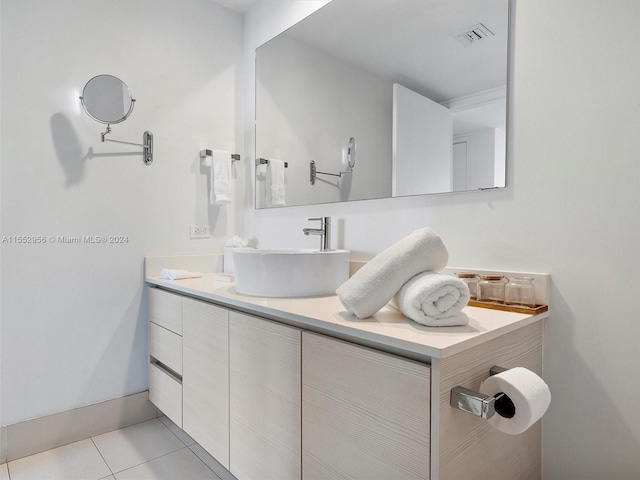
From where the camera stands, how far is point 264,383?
1.17m

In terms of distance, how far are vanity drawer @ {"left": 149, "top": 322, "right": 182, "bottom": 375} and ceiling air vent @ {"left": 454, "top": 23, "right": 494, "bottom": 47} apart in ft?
5.08

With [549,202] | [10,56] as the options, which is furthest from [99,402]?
[549,202]

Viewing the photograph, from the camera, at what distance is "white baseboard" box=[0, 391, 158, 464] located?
1.59m

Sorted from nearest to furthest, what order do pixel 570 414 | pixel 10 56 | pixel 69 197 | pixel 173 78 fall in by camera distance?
pixel 570 414, pixel 10 56, pixel 69 197, pixel 173 78

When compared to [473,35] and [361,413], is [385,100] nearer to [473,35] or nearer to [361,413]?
[473,35]

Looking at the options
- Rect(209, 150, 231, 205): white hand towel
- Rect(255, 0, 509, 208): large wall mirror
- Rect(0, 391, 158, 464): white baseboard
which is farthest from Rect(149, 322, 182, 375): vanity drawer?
Rect(255, 0, 509, 208): large wall mirror

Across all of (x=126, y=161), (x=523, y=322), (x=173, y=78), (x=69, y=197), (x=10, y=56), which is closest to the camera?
(x=523, y=322)

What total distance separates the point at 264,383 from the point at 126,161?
4.24 feet

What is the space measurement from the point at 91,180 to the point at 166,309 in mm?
674

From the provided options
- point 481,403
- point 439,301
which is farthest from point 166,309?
point 481,403

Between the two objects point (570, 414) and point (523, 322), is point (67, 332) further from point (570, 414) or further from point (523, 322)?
point (570, 414)

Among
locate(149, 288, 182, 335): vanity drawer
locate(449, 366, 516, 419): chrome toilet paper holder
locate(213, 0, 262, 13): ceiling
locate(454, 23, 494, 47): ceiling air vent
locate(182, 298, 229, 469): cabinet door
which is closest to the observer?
locate(449, 366, 516, 419): chrome toilet paper holder

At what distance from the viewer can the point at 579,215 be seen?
3.51 ft

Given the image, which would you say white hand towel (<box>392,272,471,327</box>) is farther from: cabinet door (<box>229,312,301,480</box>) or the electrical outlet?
the electrical outlet
